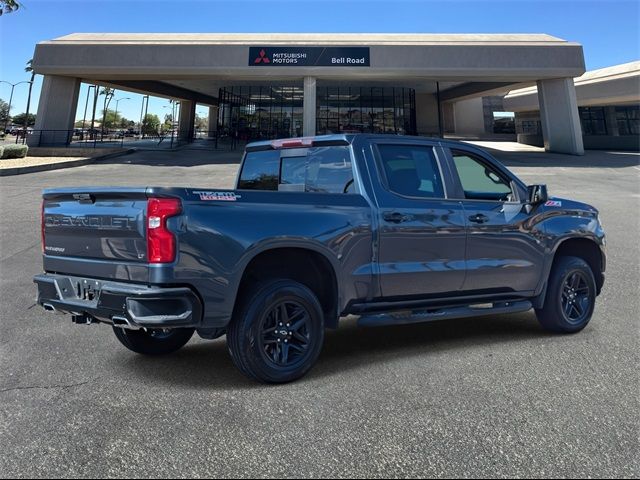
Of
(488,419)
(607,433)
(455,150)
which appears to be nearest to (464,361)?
(488,419)

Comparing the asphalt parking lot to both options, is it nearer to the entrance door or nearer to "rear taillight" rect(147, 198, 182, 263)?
the entrance door

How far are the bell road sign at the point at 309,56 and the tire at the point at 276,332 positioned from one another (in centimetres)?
2767

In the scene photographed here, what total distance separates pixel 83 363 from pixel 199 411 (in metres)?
1.51

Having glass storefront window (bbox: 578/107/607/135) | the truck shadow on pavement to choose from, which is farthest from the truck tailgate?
glass storefront window (bbox: 578/107/607/135)

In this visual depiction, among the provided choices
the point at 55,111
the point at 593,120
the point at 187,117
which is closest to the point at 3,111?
the point at 187,117

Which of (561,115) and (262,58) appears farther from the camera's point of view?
(561,115)

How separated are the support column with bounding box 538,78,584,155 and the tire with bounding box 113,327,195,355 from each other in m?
32.4

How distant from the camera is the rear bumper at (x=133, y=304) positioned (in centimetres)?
318

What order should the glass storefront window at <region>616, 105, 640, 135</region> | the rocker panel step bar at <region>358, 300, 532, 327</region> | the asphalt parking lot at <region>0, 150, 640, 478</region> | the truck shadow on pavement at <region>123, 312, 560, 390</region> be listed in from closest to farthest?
the asphalt parking lot at <region>0, 150, 640, 478</region>, the truck shadow on pavement at <region>123, 312, 560, 390</region>, the rocker panel step bar at <region>358, 300, 532, 327</region>, the glass storefront window at <region>616, 105, 640, 135</region>

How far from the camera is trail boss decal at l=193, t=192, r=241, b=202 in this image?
3.34m

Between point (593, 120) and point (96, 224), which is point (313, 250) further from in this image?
point (593, 120)

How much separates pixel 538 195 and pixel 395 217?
63.9 inches

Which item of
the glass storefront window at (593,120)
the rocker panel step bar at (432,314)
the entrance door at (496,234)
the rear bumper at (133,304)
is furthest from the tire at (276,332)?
the glass storefront window at (593,120)

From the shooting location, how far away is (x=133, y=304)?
3180 millimetres
